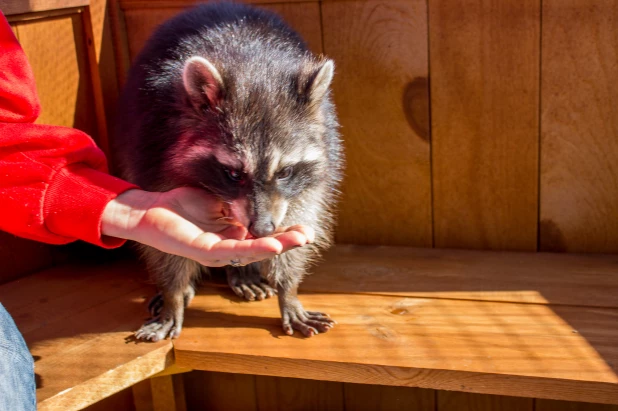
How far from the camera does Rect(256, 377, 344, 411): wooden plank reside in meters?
2.33

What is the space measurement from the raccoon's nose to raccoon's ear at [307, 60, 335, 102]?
349mm

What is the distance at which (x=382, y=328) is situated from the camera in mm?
1884

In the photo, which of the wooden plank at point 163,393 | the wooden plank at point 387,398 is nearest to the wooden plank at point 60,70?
the wooden plank at point 163,393

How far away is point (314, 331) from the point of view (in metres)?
1.89

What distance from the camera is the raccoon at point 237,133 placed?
5.59 ft

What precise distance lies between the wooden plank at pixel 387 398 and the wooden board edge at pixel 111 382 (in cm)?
67

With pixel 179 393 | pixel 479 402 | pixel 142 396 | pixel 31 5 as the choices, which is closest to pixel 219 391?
pixel 179 393

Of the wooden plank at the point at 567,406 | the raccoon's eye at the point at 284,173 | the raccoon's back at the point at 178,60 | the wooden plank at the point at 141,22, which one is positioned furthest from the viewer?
the wooden plank at the point at 141,22

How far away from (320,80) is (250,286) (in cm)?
68

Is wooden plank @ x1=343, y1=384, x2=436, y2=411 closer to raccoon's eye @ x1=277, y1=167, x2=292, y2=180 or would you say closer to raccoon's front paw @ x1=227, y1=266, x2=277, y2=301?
raccoon's front paw @ x1=227, y1=266, x2=277, y2=301

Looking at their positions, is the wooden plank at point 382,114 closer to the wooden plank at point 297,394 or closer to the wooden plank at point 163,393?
the wooden plank at point 297,394

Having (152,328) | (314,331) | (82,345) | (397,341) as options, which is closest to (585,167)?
(397,341)

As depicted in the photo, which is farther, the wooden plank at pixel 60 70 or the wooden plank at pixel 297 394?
the wooden plank at pixel 297 394

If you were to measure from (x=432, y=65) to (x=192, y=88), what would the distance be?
761 millimetres
